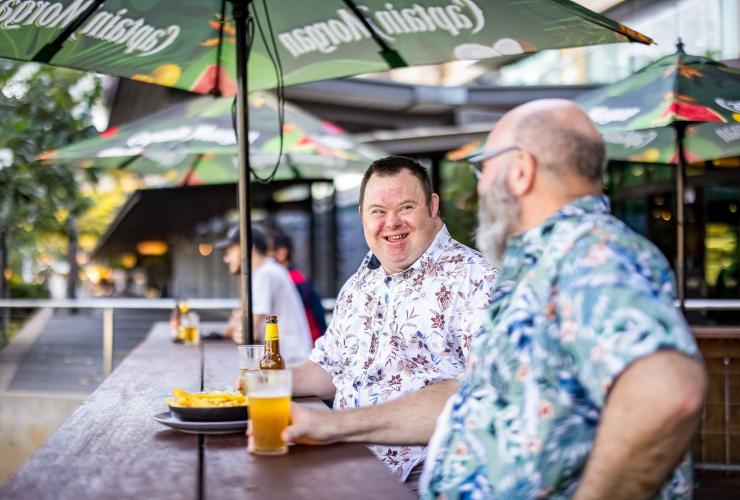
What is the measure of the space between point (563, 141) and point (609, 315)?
1.37 ft

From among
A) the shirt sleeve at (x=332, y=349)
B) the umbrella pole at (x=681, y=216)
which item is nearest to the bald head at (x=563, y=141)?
the shirt sleeve at (x=332, y=349)

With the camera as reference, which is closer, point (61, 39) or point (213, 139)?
point (61, 39)

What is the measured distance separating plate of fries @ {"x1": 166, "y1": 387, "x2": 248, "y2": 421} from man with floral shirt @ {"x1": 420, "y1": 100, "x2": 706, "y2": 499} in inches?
27.6

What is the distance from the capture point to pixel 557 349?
1.62 metres

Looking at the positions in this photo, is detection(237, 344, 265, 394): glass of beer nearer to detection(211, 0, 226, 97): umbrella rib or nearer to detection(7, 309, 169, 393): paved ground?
detection(211, 0, 226, 97): umbrella rib

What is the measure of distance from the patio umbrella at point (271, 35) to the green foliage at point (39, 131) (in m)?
4.71

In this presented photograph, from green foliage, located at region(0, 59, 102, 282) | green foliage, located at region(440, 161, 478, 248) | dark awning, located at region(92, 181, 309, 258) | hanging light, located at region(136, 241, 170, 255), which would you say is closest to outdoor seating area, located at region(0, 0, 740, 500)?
green foliage, located at region(0, 59, 102, 282)

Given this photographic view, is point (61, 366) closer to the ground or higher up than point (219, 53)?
closer to the ground

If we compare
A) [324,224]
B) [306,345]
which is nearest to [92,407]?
[306,345]

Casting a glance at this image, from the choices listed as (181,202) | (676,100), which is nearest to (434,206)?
(676,100)

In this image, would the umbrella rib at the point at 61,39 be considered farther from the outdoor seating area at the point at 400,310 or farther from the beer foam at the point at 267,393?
the beer foam at the point at 267,393

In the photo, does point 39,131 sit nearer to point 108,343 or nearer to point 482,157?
point 108,343

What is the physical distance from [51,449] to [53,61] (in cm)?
204

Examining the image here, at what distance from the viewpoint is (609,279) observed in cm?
153
